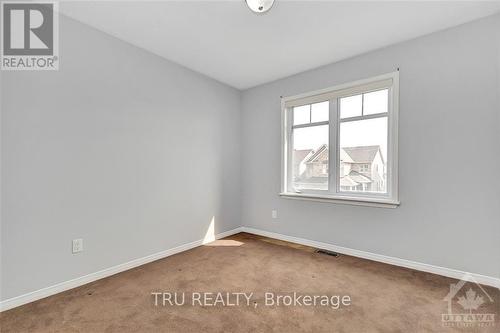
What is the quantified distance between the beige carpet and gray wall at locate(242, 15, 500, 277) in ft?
1.01

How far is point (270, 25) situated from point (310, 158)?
1831 millimetres

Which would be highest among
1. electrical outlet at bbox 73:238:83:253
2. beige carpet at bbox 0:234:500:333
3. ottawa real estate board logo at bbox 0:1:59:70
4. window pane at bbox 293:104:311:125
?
ottawa real estate board logo at bbox 0:1:59:70

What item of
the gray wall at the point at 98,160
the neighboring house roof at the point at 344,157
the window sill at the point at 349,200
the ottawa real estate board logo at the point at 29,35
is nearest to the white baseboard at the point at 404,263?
the window sill at the point at 349,200

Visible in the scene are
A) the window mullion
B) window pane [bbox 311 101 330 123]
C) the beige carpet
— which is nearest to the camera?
the beige carpet

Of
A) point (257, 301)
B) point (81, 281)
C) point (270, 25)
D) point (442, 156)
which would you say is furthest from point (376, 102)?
point (81, 281)

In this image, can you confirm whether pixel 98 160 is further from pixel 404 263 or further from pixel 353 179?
pixel 404 263

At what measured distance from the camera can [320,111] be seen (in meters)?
3.29

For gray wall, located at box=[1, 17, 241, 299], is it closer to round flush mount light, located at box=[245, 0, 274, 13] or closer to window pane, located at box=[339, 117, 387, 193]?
round flush mount light, located at box=[245, 0, 274, 13]

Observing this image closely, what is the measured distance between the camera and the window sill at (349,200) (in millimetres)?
2571

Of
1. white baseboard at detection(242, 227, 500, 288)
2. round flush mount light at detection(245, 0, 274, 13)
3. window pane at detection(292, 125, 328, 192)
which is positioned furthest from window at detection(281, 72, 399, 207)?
round flush mount light at detection(245, 0, 274, 13)

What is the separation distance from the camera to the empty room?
1823mm

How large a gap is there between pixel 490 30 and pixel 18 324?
15.1 feet

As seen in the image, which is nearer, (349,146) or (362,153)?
(362,153)

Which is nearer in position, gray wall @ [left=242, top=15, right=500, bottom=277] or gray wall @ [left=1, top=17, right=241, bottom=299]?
gray wall @ [left=1, top=17, right=241, bottom=299]
